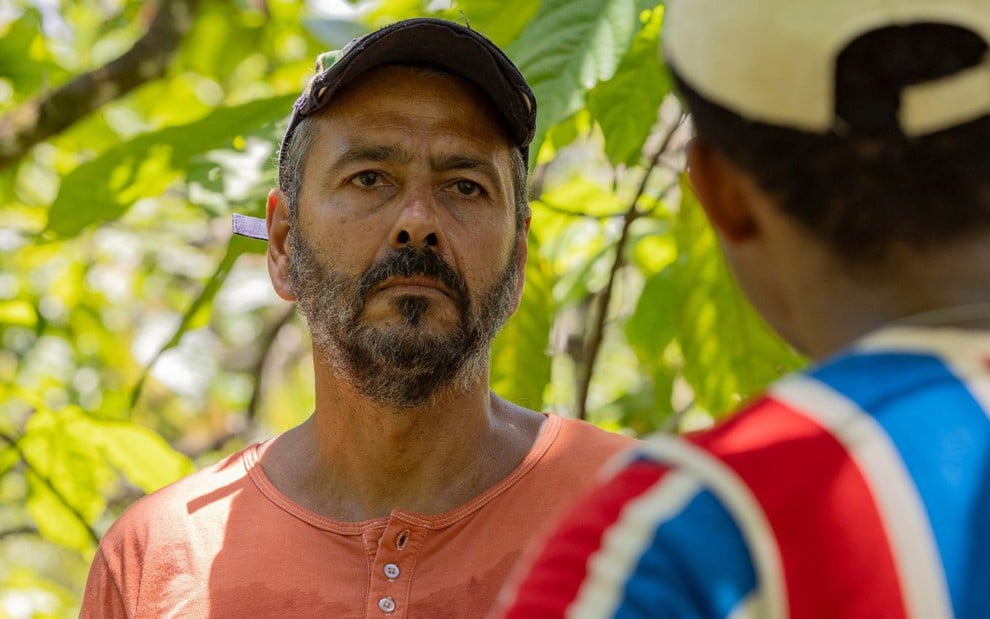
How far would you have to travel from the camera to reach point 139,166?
2.24 meters

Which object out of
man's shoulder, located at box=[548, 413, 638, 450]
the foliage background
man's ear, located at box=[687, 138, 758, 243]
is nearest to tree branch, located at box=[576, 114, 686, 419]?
the foliage background

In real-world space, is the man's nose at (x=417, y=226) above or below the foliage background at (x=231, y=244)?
below

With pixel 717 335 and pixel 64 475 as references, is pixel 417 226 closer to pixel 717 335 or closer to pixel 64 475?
pixel 717 335

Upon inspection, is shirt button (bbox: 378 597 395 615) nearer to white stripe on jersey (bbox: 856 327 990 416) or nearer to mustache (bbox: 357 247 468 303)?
mustache (bbox: 357 247 468 303)

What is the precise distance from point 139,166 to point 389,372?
2.05 ft

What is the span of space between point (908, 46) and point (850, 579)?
0.32m

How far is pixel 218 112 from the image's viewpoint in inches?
88.8

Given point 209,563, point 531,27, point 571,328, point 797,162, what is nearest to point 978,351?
point 797,162

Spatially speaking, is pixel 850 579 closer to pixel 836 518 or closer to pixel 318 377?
pixel 836 518

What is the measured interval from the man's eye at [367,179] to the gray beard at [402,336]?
0.13m

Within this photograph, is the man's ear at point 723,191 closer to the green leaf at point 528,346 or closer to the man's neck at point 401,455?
the man's neck at point 401,455

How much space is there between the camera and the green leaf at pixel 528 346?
2.27 m

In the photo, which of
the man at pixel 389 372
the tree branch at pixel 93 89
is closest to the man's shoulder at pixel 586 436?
the man at pixel 389 372

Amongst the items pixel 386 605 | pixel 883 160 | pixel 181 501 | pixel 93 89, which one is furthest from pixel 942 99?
pixel 93 89
